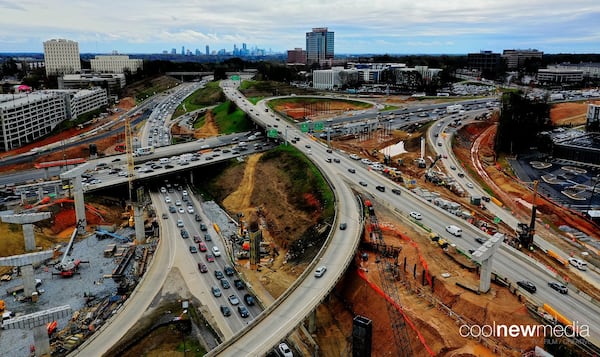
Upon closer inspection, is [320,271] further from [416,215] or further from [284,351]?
[416,215]

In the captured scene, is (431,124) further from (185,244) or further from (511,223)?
(185,244)

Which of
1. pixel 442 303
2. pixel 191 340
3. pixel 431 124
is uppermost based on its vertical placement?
pixel 431 124

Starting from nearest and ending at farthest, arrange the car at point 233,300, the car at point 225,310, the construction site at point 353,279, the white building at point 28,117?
the construction site at point 353,279 < the car at point 225,310 < the car at point 233,300 < the white building at point 28,117

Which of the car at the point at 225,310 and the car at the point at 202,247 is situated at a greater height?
the car at the point at 202,247

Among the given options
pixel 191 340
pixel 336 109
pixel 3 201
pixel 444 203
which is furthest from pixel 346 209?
pixel 336 109

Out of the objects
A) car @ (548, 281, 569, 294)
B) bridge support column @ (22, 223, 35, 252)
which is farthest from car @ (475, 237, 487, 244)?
bridge support column @ (22, 223, 35, 252)

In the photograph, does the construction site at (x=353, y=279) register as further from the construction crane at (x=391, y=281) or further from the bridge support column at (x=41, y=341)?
the bridge support column at (x=41, y=341)

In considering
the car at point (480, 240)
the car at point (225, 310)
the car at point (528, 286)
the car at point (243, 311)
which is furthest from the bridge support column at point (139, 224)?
the car at point (528, 286)
